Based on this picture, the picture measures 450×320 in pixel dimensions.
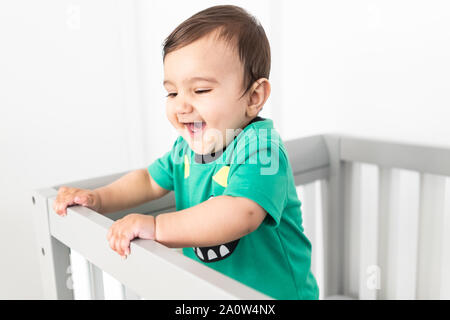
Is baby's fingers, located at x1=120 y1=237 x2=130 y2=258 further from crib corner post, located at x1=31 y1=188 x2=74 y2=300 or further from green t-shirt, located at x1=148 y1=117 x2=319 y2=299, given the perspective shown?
crib corner post, located at x1=31 y1=188 x2=74 y2=300

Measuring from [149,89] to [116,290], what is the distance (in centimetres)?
104

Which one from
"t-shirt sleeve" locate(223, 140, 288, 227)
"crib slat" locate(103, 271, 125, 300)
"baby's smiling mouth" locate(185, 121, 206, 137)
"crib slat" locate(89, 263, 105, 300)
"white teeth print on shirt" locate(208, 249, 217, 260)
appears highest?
"baby's smiling mouth" locate(185, 121, 206, 137)

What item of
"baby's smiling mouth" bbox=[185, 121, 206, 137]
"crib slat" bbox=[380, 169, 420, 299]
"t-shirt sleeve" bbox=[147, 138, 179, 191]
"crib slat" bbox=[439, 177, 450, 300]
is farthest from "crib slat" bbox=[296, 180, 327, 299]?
"baby's smiling mouth" bbox=[185, 121, 206, 137]

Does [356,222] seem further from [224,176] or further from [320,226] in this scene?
[224,176]

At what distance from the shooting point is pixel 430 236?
104 centimetres

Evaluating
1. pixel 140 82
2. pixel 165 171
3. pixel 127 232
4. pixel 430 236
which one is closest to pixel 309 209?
pixel 430 236

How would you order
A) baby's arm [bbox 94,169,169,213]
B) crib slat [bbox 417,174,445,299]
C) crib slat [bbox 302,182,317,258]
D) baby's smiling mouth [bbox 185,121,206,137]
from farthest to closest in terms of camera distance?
crib slat [bbox 302,182,317,258]
crib slat [bbox 417,174,445,299]
baby's arm [bbox 94,169,169,213]
baby's smiling mouth [bbox 185,121,206,137]

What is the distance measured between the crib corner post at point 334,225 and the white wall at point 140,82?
0.11 m

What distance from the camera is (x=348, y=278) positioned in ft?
4.00

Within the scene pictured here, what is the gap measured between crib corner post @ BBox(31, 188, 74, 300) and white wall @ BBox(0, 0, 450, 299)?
645 millimetres

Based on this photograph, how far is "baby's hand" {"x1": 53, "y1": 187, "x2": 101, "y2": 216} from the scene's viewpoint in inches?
28.8

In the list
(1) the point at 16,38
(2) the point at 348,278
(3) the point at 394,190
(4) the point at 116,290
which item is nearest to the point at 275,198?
(4) the point at 116,290

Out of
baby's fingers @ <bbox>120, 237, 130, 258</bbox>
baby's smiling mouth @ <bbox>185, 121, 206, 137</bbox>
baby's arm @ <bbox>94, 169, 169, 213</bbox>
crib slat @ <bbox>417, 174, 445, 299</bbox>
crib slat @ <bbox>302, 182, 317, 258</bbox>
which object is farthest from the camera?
crib slat @ <bbox>302, 182, 317, 258</bbox>

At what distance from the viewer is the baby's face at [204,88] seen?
65 centimetres
